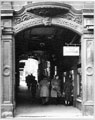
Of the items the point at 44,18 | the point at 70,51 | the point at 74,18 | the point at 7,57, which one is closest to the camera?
the point at 70,51

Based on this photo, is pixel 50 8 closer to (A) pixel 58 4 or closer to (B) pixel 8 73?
(A) pixel 58 4

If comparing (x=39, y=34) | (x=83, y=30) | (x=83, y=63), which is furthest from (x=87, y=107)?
(x=39, y=34)

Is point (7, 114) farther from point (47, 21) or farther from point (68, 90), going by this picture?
point (68, 90)

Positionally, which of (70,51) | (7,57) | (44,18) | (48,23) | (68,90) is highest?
(44,18)

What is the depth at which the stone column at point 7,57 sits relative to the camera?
15.4 meters

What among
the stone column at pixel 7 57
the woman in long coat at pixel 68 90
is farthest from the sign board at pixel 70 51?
the woman in long coat at pixel 68 90

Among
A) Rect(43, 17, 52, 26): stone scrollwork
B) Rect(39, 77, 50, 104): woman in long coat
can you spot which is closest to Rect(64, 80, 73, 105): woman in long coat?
Rect(39, 77, 50, 104): woman in long coat

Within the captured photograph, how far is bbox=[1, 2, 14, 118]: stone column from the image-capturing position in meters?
15.4

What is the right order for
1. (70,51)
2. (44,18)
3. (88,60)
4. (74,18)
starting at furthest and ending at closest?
(74,18)
(44,18)
(88,60)
(70,51)

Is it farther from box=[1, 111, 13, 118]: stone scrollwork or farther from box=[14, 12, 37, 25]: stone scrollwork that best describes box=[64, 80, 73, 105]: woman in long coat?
box=[14, 12, 37, 25]: stone scrollwork

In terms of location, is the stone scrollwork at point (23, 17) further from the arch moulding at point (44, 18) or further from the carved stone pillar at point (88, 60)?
the carved stone pillar at point (88, 60)

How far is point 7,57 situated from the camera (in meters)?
15.5

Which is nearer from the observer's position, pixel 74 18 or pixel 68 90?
pixel 74 18

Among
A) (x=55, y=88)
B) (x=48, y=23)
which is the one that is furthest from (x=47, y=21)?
(x=55, y=88)
